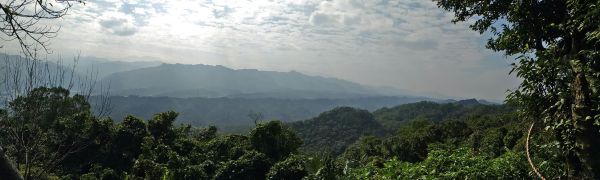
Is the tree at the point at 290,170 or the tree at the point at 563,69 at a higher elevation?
the tree at the point at 563,69

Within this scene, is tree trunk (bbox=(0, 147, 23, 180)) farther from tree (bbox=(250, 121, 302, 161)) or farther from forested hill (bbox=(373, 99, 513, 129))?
forested hill (bbox=(373, 99, 513, 129))

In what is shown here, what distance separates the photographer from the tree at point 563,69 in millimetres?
6254

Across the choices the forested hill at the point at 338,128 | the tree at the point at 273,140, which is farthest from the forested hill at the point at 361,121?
the tree at the point at 273,140

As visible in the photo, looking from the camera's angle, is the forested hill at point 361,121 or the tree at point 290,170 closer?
the tree at point 290,170

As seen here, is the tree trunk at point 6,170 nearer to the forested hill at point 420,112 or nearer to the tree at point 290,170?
the tree at point 290,170

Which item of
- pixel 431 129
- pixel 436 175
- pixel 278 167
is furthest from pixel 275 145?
pixel 431 129

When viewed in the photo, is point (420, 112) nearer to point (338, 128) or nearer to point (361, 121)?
point (361, 121)

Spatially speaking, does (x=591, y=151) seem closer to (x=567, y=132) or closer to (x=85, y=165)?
(x=567, y=132)

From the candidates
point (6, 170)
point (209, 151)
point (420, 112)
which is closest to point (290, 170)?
point (209, 151)

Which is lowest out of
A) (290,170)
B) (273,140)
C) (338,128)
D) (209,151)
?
(338,128)

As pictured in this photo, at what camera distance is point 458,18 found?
9859 millimetres

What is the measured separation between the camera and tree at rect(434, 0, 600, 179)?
6.25m

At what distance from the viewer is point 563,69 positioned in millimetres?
6754

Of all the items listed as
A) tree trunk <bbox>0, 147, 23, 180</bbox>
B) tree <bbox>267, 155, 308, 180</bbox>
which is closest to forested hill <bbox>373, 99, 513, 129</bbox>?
tree <bbox>267, 155, 308, 180</bbox>
